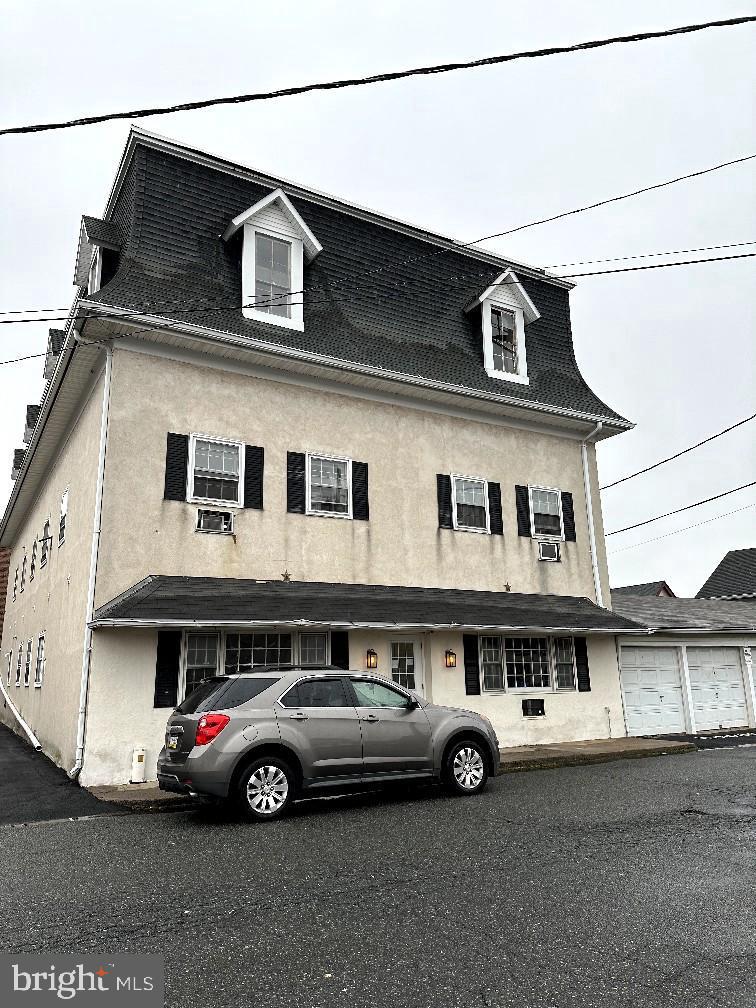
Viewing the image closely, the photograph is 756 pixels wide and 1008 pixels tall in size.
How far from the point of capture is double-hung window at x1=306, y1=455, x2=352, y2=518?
536 inches

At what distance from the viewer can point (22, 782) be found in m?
11.4

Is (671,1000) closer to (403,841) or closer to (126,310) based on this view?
(403,841)

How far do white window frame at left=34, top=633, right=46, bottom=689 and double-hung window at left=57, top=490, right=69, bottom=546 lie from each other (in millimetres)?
2553

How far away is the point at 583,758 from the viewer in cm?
1285

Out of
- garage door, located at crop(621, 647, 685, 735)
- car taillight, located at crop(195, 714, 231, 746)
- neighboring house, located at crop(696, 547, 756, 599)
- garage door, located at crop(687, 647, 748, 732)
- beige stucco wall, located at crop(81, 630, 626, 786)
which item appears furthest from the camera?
neighboring house, located at crop(696, 547, 756, 599)

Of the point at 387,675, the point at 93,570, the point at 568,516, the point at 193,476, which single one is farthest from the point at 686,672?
the point at 93,570

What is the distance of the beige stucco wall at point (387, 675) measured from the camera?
428 inches

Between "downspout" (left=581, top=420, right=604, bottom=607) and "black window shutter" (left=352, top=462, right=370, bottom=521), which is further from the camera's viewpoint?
"downspout" (left=581, top=420, right=604, bottom=607)

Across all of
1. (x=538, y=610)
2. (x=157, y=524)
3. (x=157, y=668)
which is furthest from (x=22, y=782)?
(x=538, y=610)

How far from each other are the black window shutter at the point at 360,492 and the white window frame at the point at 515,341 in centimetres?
417

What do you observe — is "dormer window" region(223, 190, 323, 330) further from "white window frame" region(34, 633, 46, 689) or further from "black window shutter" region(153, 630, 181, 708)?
"white window frame" region(34, 633, 46, 689)

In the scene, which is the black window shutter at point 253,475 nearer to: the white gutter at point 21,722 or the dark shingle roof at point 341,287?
the dark shingle roof at point 341,287

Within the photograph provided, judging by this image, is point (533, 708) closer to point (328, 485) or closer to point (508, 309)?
point (328, 485)

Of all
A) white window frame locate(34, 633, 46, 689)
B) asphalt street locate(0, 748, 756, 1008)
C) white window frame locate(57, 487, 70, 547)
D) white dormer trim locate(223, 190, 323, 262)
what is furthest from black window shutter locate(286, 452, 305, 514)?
white window frame locate(34, 633, 46, 689)
